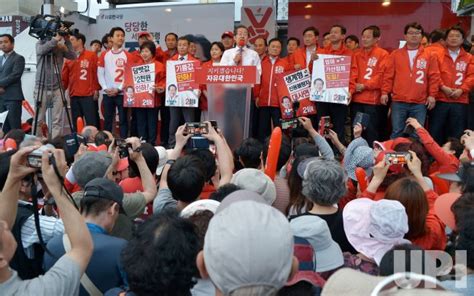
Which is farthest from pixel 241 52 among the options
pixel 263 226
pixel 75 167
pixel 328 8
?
pixel 263 226

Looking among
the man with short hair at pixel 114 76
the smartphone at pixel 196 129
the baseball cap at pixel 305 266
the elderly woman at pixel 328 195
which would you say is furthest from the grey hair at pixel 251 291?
the man with short hair at pixel 114 76

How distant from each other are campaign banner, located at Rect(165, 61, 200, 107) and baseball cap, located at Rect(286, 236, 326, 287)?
5.25 m

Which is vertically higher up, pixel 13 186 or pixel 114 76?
pixel 114 76

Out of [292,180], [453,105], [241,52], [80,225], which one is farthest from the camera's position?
[241,52]

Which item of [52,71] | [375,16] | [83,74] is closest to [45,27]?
[52,71]

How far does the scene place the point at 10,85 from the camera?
8039 mm

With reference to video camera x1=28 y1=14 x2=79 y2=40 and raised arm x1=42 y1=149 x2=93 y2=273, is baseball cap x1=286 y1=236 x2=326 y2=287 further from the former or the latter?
video camera x1=28 y1=14 x2=79 y2=40

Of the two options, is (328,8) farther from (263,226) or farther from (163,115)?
(263,226)

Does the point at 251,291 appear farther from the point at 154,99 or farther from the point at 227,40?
the point at 227,40

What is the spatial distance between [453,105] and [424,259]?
16.6 ft

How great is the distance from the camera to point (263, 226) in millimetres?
1387

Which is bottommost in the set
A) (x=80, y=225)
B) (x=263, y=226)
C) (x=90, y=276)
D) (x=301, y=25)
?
(x=90, y=276)

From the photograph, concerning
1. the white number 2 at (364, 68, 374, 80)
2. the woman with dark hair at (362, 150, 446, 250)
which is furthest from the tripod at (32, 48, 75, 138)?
the woman with dark hair at (362, 150, 446, 250)

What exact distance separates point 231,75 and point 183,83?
192 cm
